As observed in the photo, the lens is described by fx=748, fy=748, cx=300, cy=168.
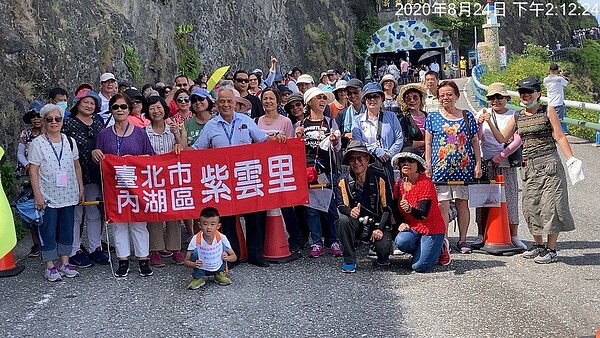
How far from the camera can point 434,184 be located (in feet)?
25.7

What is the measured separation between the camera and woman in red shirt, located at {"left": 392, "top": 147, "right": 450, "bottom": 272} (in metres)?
7.28

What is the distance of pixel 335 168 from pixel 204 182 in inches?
58.4

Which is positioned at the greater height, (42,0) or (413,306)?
(42,0)

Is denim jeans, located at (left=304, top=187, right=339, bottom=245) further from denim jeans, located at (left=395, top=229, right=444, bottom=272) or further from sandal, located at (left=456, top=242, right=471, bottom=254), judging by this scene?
sandal, located at (left=456, top=242, right=471, bottom=254)

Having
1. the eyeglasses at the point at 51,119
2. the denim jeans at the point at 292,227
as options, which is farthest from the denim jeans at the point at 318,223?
the eyeglasses at the point at 51,119

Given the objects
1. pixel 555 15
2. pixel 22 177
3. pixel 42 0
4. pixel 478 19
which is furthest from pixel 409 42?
pixel 22 177

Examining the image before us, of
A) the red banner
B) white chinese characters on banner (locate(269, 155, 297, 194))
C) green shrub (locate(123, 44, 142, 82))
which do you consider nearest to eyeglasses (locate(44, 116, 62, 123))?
the red banner

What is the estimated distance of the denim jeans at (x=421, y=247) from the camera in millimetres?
7281

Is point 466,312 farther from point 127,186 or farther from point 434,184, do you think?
point 127,186

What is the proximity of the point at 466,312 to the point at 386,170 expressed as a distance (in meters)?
2.18

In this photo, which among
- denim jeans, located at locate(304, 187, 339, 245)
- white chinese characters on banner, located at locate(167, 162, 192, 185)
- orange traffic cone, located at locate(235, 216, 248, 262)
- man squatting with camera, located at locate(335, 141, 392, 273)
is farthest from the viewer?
denim jeans, located at locate(304, 187, 339, 245)

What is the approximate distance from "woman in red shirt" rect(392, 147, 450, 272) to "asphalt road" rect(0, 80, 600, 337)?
0.20 m

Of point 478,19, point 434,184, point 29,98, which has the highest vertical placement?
point 478,19

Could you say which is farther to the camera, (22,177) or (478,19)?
(478,19)
